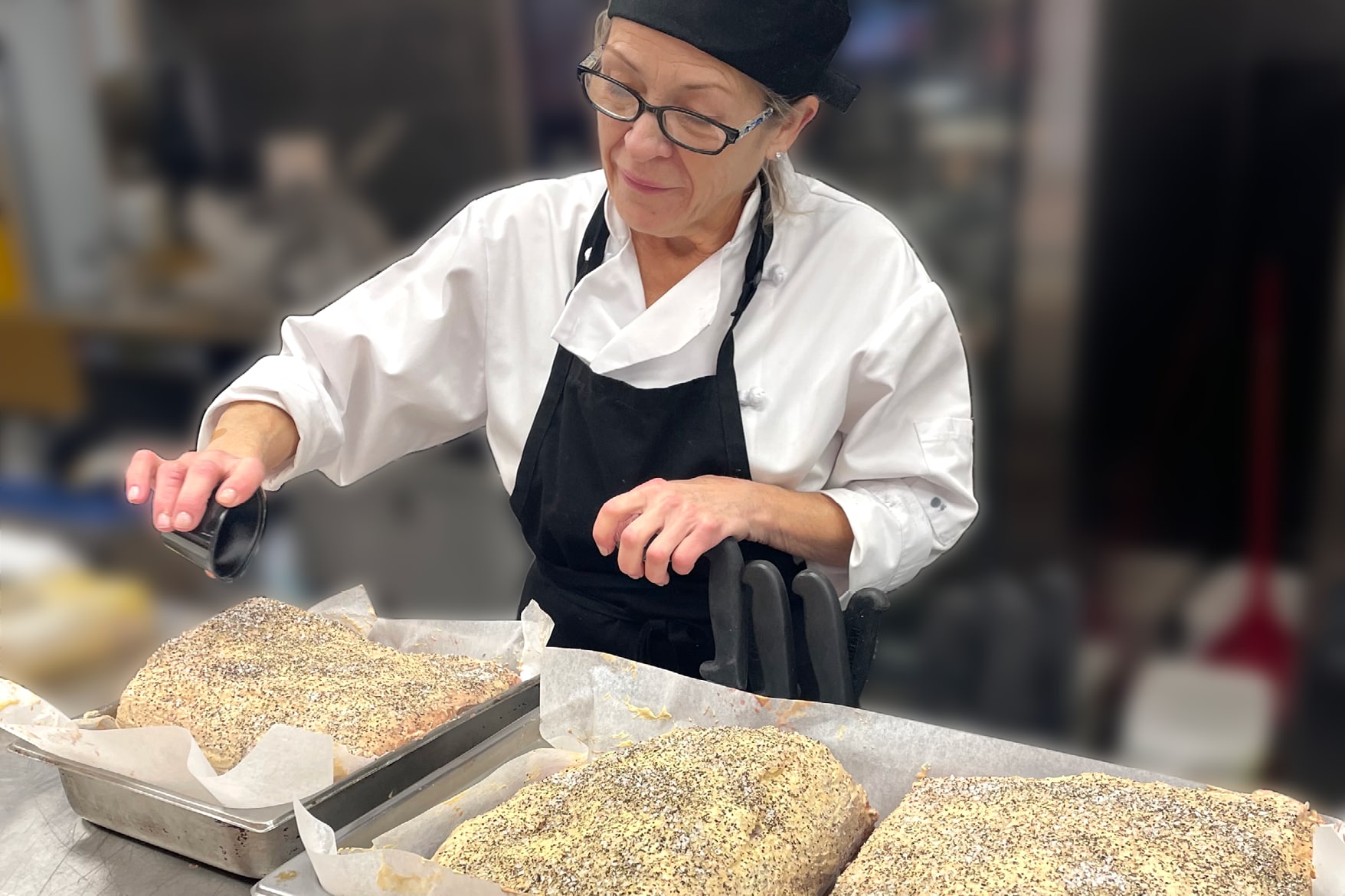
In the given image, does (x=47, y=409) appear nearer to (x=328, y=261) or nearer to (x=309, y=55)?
(x=328, y=261)

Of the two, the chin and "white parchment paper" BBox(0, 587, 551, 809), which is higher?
the chin

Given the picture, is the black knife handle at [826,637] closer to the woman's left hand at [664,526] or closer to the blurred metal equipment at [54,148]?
the woman's left hand at [664,526]

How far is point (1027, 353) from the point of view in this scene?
2.77 meters

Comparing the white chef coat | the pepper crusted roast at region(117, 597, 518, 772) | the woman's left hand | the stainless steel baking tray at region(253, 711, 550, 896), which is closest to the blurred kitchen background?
the pepper crusted roast at region(117, 597, 518, 772)

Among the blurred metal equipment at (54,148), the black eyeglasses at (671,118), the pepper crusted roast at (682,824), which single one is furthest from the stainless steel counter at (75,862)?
the blurred metal equipment at (54,148)

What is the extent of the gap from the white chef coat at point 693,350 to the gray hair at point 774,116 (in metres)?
0.02

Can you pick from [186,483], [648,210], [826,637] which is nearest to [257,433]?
[186,483]

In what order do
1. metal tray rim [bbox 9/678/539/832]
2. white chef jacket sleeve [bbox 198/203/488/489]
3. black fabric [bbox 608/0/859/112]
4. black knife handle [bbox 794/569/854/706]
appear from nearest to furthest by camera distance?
metal tray rim [bbox 9/678/539/832] < black knife handle [bbox 794/569/854/706] < black fabric [bbox 608/0/859/112] < white chef jacket sleeve [bbox 198/203/488/489]

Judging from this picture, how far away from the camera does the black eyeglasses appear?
141 cm

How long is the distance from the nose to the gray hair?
137 mm

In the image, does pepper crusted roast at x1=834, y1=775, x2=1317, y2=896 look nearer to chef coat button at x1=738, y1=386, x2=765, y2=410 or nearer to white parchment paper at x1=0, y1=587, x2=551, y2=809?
white parchment paper at x1=0, y1=587, x2=551, y2=809

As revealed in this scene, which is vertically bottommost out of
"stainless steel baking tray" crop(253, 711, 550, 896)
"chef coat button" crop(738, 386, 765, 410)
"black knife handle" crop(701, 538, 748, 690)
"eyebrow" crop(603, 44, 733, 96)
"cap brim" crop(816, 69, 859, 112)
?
"stainless steel baking tray" crop(253, 711, 550, 896)

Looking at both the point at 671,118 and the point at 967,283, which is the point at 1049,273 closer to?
the point at 967,283

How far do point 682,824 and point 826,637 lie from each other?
260 millimetres
